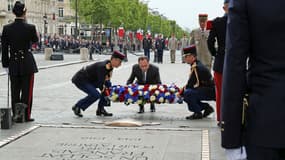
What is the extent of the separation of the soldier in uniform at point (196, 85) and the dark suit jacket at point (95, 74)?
1.43m

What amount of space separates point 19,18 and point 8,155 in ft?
11.5

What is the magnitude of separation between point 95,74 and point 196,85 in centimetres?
184

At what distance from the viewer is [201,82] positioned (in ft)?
34.3

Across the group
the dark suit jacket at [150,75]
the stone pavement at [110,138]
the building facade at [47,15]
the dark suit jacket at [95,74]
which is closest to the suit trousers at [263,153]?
the stone pavement at [110,138]

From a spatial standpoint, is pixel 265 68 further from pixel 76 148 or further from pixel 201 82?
pixel 201 82

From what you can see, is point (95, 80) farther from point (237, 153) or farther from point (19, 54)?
point (237, 153)

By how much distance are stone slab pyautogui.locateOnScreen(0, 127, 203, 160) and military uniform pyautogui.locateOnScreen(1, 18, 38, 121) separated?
3.43ft

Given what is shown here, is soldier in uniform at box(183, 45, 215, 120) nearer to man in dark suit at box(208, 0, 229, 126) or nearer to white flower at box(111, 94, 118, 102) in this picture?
man in dark suit at box(208, 0, 229, 126)

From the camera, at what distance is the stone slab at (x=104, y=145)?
283 inches

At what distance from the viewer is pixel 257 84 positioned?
3119 millimetres

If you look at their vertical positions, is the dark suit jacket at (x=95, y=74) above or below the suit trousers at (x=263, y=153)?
below

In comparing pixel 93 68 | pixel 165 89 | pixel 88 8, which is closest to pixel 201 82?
pixel 165 89

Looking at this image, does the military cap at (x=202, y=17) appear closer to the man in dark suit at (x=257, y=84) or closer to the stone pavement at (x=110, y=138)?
the stone pavement at (x=110, y=138)

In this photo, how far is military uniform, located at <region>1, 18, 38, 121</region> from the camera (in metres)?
9.98
